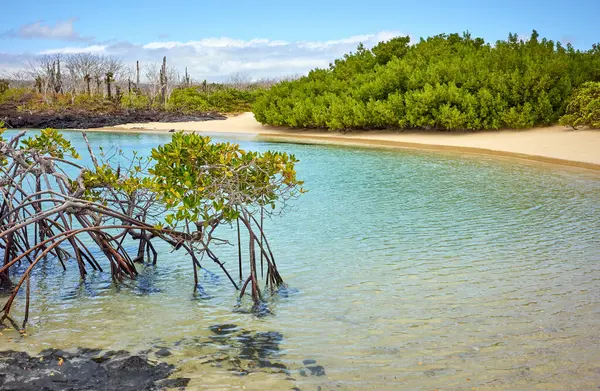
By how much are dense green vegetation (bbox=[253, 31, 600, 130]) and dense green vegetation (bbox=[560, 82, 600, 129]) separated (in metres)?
1.25

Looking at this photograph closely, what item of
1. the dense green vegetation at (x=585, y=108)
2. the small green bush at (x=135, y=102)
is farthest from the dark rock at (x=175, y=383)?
the small green bush at (x=135, y=102)

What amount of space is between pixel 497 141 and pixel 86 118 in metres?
32.5

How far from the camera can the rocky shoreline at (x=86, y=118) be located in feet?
141

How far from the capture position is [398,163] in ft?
69.4

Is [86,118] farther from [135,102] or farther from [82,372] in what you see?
[82,372]

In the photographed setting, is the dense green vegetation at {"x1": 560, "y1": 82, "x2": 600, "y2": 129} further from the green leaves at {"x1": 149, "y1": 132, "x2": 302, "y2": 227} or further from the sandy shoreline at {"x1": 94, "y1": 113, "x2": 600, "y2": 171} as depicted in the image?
the green leaves at {"x1": 149, "y1": 132, "x2": 302, "y2": 227}

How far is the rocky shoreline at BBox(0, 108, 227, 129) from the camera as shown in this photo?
43.0m

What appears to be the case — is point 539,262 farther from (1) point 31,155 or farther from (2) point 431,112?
(2) point 431,112

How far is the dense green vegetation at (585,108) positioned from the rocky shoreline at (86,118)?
30952 mm

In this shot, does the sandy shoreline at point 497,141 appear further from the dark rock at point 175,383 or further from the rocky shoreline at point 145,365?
the dark rock at point 175,383

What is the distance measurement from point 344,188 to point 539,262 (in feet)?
24.9

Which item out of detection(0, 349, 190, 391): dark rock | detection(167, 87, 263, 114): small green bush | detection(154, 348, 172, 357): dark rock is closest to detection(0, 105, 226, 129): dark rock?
detection(167, 87, 263, 114): small green bush

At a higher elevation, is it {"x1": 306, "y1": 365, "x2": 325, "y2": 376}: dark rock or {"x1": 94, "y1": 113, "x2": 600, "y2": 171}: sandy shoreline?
{"x1": 94, "y1": 113, "x2": 600, "y2": 171}: sandy shoreline

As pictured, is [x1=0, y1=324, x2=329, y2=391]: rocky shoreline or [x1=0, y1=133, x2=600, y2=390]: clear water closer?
[x1=0, y1=324, x2=329, y2=391]: rocky shoreline
